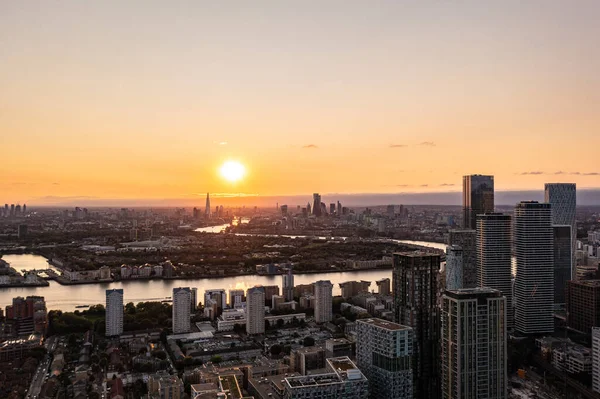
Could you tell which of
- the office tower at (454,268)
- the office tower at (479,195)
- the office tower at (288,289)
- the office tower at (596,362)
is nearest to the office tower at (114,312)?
the office tower at (288,289)

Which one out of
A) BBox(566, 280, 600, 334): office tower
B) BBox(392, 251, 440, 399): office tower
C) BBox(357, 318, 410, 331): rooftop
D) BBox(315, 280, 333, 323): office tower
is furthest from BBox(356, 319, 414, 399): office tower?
BBox(566, 280, 600, 334): office tower

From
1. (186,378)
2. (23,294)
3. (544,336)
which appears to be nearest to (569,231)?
(544,336)

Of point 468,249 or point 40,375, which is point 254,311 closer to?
point 40,375

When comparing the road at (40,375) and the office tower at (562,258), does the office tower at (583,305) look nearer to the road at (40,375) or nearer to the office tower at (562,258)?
the office tower at (562,258)

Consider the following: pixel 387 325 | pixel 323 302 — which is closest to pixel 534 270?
pixel 323 302

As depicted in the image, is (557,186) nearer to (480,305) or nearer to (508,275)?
(508,275)

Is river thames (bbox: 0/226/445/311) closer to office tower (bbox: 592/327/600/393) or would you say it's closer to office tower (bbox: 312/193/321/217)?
office tower (bbox: 592/327/600/393)

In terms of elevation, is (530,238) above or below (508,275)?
above
